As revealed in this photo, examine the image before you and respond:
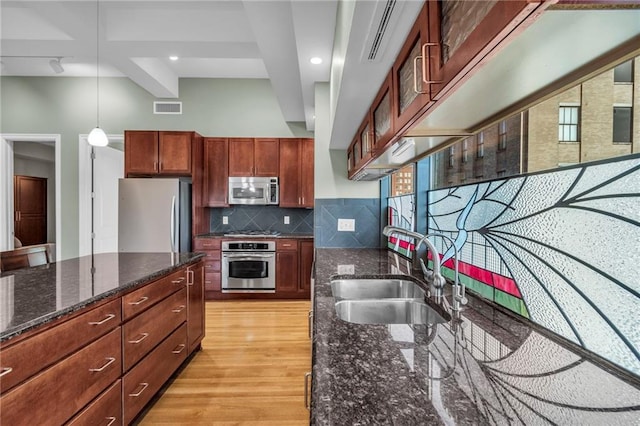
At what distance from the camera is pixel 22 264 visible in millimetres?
2357

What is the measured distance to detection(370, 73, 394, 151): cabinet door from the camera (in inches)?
51.5

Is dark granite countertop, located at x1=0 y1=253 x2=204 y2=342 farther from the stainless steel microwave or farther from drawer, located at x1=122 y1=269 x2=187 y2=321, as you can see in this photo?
the stainless steel microwave

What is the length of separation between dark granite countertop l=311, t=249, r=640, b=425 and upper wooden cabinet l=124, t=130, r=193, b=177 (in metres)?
3.82

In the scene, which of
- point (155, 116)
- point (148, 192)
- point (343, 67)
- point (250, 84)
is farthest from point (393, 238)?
point (155, 116)

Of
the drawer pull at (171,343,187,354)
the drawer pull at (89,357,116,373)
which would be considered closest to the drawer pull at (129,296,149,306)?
the drawer pull at (89,357,116,373)

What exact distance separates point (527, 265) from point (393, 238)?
5.56 feet

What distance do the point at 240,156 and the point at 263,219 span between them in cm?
101

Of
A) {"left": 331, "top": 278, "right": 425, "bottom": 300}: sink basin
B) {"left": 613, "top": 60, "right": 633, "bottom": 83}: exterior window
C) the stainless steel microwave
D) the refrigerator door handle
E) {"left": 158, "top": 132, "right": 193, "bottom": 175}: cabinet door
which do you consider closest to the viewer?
{"left": 613, "top": 60, "right": 633, "bottom": 83}: exterior window

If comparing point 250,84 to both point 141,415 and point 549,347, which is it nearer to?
point 141,415

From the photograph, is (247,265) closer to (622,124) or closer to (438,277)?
(438,277)

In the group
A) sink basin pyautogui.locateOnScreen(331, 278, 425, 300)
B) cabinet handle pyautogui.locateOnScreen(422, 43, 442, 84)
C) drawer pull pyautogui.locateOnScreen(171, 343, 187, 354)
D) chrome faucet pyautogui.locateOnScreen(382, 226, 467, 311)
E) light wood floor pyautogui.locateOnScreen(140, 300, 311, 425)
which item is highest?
cabinet handle pyautogui.locateOnScreen(422, 43, 442, 84)

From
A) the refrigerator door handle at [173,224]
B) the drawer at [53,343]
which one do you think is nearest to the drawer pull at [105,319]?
the drawer at [53,343]

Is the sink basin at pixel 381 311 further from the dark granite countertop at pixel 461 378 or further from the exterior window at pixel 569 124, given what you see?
the exterior window at pixel 569 124

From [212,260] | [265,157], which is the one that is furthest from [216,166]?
[212,260]
